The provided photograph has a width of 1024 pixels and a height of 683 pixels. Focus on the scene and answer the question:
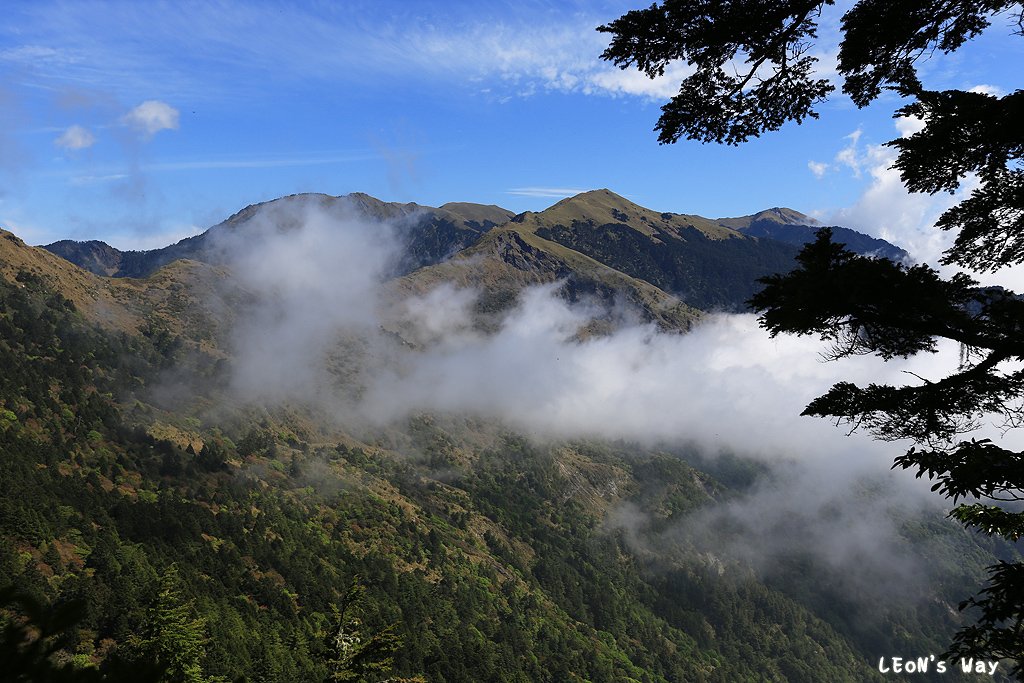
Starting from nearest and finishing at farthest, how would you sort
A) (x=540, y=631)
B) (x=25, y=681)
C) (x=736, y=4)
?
(x=25, y=681), (x=736, y=4), (x=540, y=631)

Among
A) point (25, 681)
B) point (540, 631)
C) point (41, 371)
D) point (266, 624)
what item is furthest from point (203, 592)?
point (25, 681)

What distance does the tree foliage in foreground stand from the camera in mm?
8969

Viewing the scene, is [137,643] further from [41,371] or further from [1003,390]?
[41,371]

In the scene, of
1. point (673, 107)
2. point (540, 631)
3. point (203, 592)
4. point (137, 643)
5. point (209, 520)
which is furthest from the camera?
point (540, 631)

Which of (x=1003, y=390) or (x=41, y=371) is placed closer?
(x=1003, y=390)

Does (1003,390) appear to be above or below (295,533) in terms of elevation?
above

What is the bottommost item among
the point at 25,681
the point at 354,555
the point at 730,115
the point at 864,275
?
the point at 354,555

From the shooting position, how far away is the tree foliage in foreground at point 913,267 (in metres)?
8.97

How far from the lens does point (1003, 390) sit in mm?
10172

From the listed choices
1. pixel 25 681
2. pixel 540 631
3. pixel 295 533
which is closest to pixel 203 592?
pixel 295 533

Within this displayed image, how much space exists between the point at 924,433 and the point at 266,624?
135m

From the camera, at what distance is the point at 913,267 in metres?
8.87

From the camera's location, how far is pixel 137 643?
91.5ft

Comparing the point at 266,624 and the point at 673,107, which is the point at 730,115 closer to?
the point at 673,107
